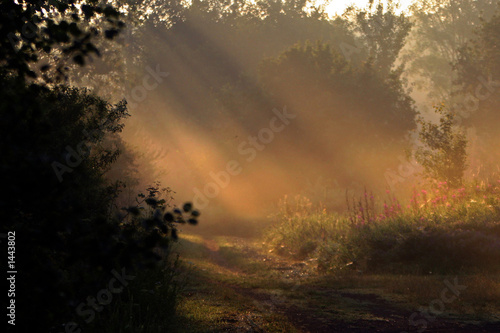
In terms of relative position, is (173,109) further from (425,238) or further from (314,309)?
(314,309)

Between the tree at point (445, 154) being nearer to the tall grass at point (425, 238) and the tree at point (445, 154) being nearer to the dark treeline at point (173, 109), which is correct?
the tall grass at point (425, 238)

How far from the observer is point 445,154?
17188mm

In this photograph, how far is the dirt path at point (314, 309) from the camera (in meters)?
7.58

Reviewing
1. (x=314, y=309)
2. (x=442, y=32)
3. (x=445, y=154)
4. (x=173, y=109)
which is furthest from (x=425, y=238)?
(x=442, y=32)

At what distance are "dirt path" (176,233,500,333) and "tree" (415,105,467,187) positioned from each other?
22.5ft

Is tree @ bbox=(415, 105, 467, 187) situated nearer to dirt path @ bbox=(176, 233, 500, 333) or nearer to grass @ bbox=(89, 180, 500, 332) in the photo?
grass @ bbox=(89, 180, 500, 332)

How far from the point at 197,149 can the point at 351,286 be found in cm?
3046

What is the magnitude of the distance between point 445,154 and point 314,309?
34.9ft

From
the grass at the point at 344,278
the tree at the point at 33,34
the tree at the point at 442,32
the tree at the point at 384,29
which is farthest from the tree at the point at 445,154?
the tree at the point at 442,32

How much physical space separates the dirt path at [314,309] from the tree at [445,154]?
686cm

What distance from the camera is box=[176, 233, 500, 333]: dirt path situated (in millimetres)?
7578

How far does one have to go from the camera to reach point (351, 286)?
1134cm

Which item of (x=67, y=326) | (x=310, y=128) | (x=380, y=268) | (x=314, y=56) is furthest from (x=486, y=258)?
(x=314, y=56)

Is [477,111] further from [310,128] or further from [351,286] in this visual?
[351,286]
